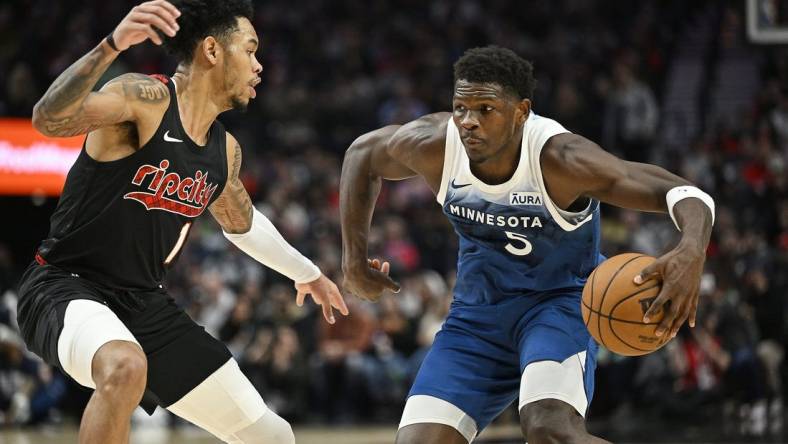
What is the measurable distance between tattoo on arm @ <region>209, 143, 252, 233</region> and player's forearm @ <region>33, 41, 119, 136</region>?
1.15m

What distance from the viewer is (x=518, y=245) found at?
4.98 metres

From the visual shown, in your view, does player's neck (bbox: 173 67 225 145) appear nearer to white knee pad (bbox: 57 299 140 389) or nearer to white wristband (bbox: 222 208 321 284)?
white wristband (bbox: 222 208 321 284)

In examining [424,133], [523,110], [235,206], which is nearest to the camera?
[523,110]

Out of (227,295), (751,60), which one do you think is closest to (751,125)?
(751,60)

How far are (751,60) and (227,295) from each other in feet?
33.3

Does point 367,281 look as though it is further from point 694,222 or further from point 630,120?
point 630,120

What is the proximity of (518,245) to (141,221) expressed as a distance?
1.69m

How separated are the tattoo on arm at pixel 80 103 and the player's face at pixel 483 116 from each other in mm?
1461

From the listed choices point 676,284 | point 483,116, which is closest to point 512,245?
point 483,116

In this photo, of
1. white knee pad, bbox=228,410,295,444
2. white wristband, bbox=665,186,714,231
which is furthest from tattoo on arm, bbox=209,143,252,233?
white wristband, bbox=665,186,714,231

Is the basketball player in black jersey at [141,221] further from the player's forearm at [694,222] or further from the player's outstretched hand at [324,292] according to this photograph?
the player's forearm at [694,222]

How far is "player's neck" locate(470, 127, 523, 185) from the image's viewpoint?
16.2 feet

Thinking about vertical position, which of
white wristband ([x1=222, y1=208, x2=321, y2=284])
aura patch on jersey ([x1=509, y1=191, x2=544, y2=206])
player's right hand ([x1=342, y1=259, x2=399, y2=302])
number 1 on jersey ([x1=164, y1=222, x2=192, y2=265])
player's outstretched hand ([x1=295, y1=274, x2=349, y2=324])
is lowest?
player's outstretched hand ([x1=295, y1=274, x2=349, y2=324])

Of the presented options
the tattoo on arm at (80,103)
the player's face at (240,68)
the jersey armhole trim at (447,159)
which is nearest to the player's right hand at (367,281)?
the jersey armhole trim at (447,159)
